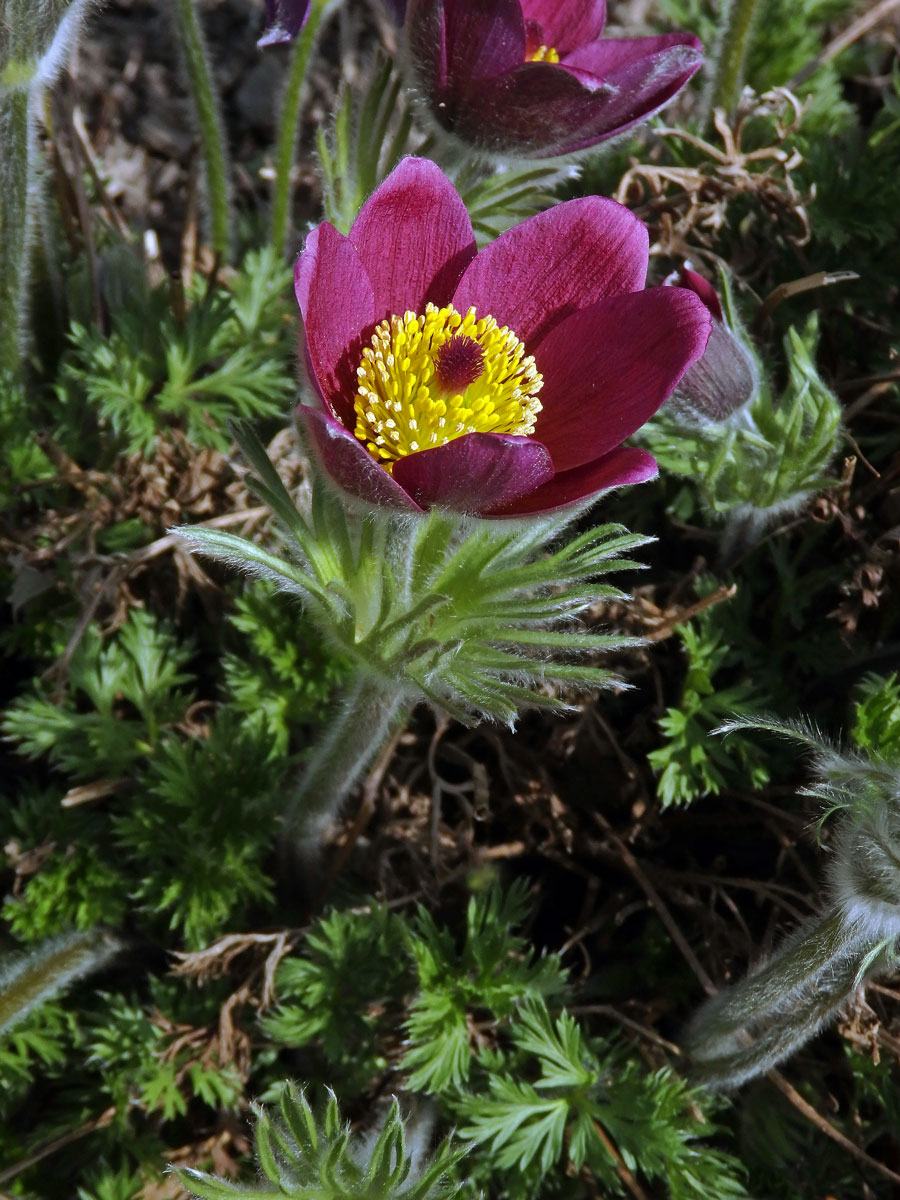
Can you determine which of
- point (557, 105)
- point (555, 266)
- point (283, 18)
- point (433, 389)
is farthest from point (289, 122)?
point (433, 389)

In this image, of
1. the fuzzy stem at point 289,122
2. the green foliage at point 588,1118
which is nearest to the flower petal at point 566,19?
the fuzzy stem at point 289,122

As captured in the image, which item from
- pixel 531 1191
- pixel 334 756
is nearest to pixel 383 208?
pixel 334 756

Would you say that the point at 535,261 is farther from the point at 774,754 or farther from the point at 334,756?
the point at 774,754

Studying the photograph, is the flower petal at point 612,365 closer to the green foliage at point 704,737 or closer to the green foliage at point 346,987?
the green foliage at point 704,737

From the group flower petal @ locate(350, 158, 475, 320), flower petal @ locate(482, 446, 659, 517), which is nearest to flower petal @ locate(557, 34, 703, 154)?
flower petal @ locate(350, 158, 475, 320)

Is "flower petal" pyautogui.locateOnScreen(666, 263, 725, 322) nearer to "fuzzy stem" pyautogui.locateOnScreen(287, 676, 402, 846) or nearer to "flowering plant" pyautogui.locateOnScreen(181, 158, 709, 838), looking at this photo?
"flowering plant" pyautogui.locateOnScreen(181, 158, 709, 838)

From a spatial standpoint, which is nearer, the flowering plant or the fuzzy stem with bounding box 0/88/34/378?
the flowering plant

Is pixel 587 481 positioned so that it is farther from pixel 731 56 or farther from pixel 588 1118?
pixel 731 56
